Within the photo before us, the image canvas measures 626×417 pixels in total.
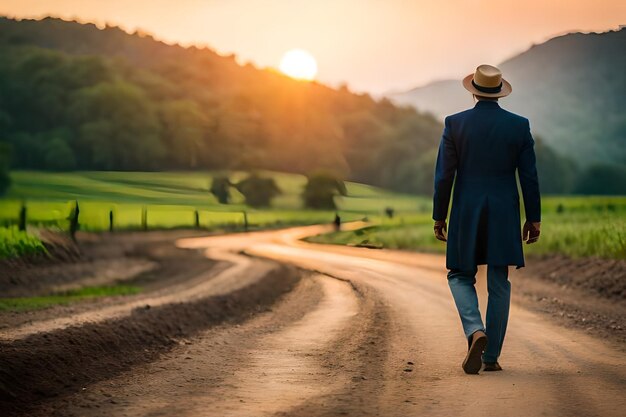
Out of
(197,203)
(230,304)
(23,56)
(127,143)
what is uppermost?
(23,56)

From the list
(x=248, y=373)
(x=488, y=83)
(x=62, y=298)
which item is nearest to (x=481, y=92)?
(x=488, y=83)

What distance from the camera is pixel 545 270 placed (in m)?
21.4

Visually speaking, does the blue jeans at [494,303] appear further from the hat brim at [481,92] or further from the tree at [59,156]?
the tree at [59,156]

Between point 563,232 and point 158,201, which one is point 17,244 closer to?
point 158,201

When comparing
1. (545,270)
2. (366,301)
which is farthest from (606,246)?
(366,301)

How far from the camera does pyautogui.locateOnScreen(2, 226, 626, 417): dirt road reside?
6242 millimetres

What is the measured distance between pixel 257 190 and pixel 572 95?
17369 millimetres

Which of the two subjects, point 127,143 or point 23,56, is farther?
point 23,56

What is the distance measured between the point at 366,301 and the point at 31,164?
546 inches

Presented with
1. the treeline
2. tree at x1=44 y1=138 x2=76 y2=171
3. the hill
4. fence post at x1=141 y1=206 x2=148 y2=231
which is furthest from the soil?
tree at x1=44 y1=138 x2=76 y2=171

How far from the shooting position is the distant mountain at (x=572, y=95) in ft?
94.4

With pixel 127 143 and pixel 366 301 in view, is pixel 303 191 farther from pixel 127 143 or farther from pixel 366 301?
pixel 127 143

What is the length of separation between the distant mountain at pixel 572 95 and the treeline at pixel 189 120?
0.89 metres

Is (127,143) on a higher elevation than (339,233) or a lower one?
higher
